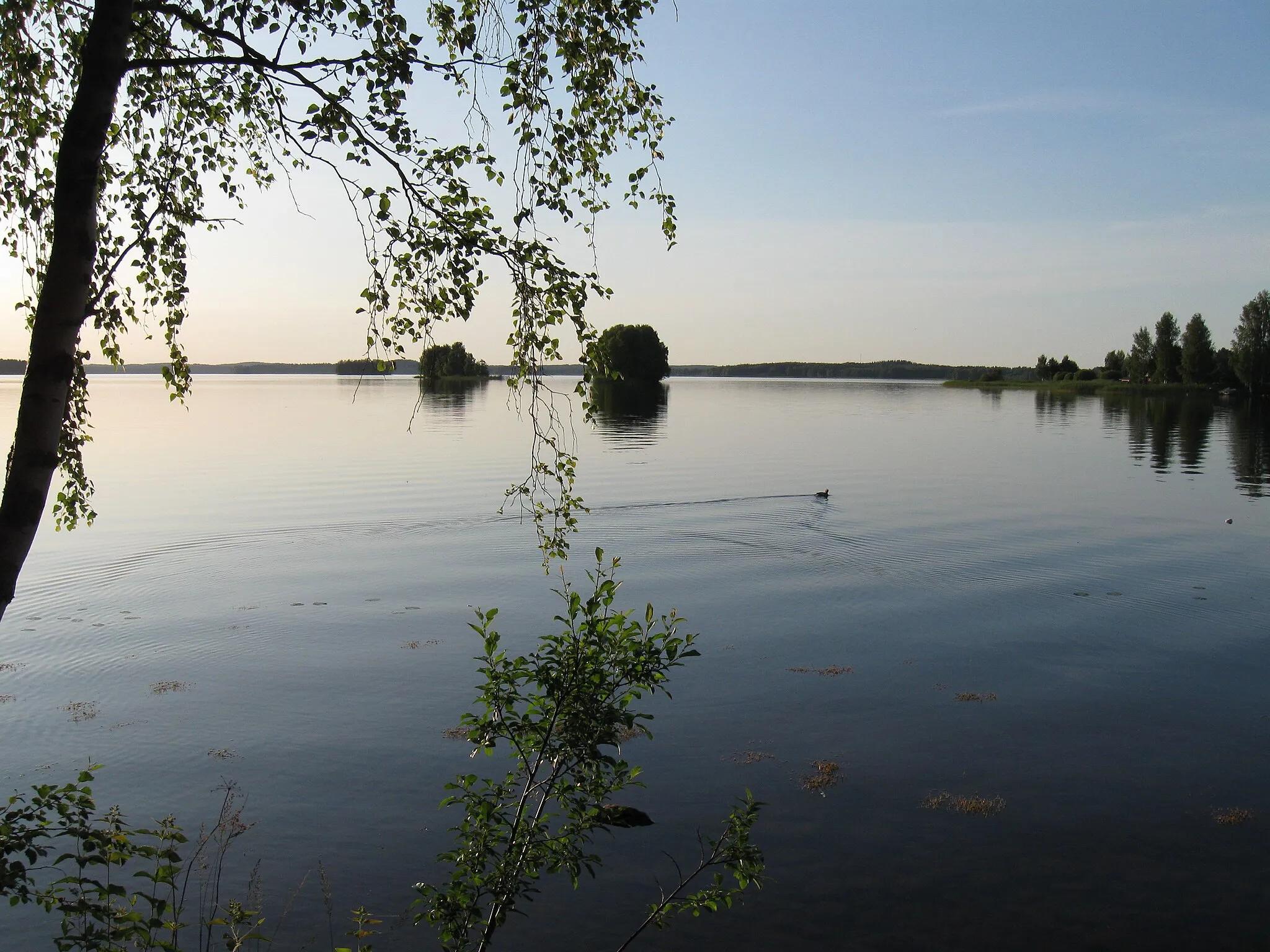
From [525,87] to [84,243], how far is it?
271 cm

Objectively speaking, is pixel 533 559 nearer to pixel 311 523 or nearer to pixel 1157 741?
pixel 311 523

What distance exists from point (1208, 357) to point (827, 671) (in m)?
162

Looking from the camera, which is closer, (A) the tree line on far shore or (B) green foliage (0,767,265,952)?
(B) green foliage (0,767,265,952)

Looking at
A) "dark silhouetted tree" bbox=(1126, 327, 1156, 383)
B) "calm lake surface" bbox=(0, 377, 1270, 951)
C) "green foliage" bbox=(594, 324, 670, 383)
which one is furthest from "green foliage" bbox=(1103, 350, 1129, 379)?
"calm lake surface" bbox=(0, 377, 1270, 951)

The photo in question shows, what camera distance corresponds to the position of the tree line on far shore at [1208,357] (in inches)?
5650

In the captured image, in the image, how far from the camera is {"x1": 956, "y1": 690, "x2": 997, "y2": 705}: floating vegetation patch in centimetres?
1228

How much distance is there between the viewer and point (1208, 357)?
490 ft

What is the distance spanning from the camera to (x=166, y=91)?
6914 mm

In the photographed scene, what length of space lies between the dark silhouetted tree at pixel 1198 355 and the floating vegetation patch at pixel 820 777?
534 ft

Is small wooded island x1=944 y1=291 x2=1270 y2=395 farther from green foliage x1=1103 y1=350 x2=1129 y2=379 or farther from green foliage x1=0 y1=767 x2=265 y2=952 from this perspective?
green foliage x1=0 y1=767 x2=265 y2=952

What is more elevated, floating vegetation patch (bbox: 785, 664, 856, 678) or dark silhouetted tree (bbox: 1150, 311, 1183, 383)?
dark silhouetted tree (bbox: 1150, 311, 1183, 383)

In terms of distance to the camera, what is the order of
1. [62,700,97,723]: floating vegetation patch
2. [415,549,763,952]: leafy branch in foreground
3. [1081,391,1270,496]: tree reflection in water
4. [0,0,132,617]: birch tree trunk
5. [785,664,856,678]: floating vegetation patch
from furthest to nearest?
1. [1081,391,1270,496]: tree reflection in water
2. [785,664,856,678]: floating vegetation patch
3. [62,700,97,723]: floating vegetation patch
4. [415,549,763,952]: leafy branch in foreground
5. [0,0,132,617]: birch tree trunk

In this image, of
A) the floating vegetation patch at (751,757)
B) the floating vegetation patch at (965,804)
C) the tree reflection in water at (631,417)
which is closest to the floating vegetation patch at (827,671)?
the floating vegetation patch at (751,757)

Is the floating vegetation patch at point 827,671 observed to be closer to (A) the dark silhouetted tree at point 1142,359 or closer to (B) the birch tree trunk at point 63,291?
(B) the birch tree trunk at point 63,291
